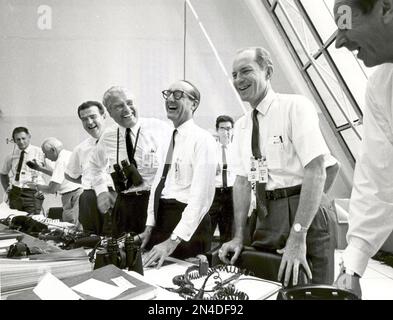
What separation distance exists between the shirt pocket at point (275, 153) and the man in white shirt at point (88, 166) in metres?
0.98

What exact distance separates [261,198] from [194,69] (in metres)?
0.94

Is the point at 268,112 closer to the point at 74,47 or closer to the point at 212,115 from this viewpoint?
the point at 212,115

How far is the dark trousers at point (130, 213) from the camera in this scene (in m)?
1.91

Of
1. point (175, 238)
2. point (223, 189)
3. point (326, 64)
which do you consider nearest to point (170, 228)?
point (175, 238)

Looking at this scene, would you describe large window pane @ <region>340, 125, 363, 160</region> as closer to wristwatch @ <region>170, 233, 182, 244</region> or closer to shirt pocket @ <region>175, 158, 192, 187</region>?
shirt pocket @ <region>175, 158, 192, 187</region>

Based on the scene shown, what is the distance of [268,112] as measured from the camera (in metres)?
1.67

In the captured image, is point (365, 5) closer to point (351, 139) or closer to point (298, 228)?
point (298, 228)

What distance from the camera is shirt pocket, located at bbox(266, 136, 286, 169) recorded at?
1.59m

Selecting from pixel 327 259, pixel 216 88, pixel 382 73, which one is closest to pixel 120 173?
pixel 216 88

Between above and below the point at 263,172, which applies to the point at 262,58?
above

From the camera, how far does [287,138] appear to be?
1.61m

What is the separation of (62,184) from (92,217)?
1.21ft

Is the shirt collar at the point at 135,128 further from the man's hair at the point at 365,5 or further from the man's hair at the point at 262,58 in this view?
the man's hair at the point at 365,5

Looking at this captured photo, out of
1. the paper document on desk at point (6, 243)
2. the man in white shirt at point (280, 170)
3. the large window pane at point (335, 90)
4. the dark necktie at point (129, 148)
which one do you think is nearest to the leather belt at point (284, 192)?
the man in white shirt at point (280, 170)
